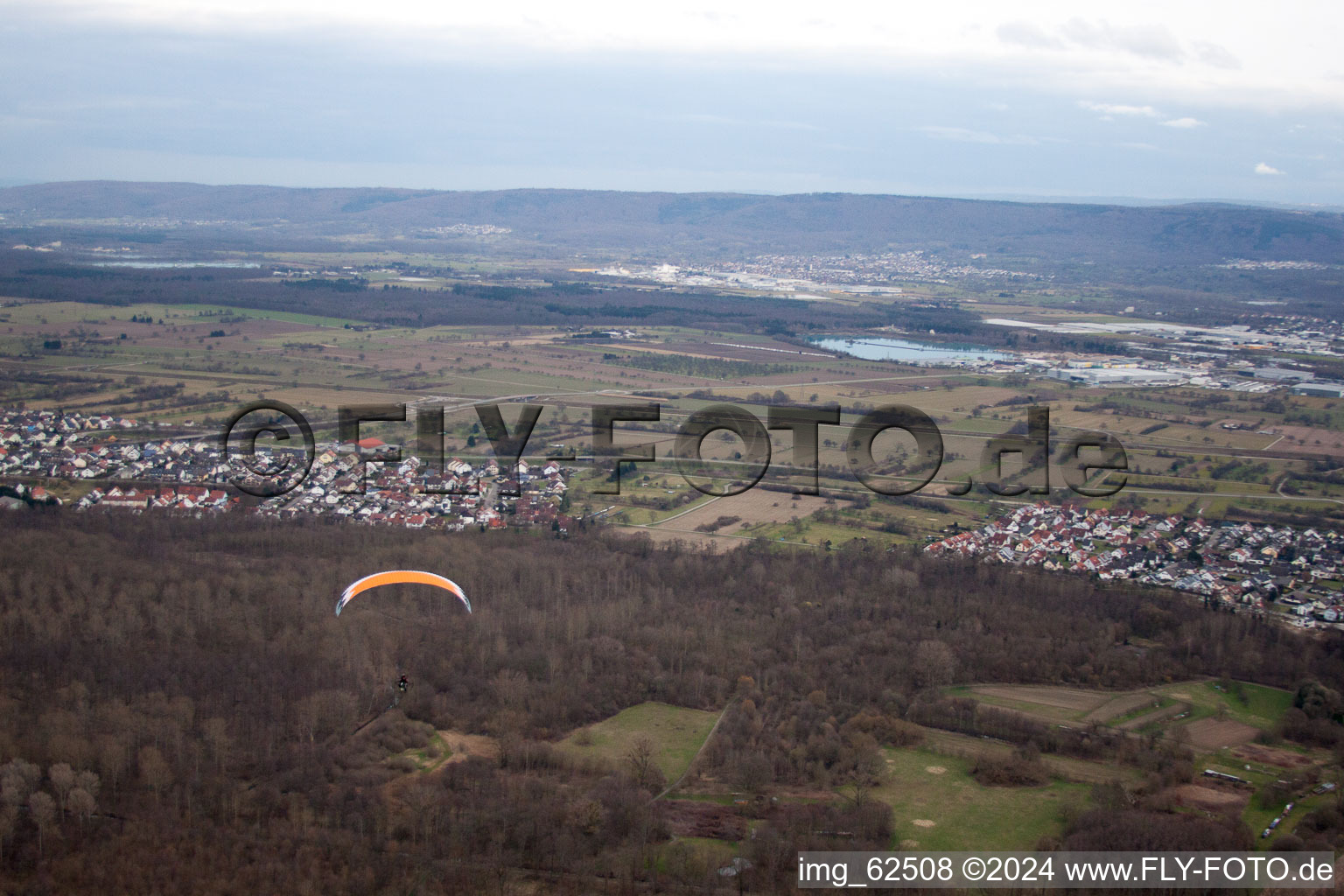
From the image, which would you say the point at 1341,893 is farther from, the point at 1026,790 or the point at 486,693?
the point at 486,693

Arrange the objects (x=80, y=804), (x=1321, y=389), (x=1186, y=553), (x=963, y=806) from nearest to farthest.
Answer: (x=80, y=804) → (x=963, y=806) → (x=1186, y=553) → (x=1321, y=389)

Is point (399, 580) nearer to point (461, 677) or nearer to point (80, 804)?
point (461, 677)

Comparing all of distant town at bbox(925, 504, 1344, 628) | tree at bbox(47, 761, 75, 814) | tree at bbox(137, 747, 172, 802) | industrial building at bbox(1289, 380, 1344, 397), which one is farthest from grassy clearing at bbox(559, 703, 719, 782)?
industrial building at bbox(1289, 380, 1344, 397)

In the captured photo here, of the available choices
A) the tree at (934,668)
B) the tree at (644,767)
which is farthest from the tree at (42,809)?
the tree at (934,668)

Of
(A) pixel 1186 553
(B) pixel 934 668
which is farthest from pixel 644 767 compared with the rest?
(A) pixel 1186 553

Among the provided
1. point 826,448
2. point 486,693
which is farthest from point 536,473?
point 486,693

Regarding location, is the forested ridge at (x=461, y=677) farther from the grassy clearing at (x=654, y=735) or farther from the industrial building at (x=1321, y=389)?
the industrial building at (x=1321, y=389)
